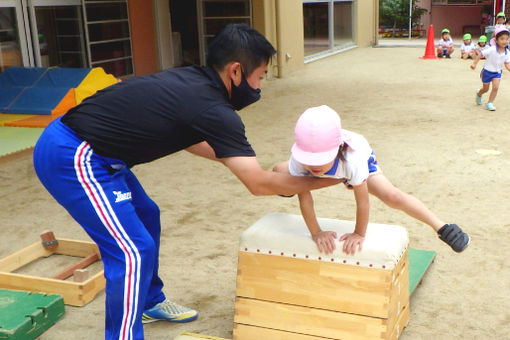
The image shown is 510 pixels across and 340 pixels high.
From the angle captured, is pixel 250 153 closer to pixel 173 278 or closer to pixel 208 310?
pixel 208 310

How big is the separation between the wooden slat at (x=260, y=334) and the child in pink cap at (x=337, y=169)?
46cm

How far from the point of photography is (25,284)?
358cm

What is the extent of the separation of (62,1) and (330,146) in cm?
922

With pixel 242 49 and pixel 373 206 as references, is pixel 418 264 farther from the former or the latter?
pixel 242 49

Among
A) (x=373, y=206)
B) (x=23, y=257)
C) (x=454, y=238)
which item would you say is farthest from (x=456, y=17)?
(x=23, y=257)

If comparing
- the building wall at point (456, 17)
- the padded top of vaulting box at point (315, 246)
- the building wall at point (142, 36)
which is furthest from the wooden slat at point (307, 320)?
the building wall at point (456, 17)

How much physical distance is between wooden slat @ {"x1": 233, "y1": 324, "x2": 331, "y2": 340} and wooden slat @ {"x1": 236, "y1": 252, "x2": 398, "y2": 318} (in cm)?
16

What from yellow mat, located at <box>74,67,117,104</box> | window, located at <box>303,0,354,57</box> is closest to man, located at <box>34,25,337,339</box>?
yellow mat, located at <box>74,67,117,104</box>

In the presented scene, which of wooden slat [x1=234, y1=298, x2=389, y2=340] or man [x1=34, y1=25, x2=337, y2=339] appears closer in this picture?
man [x1=34, y1=25, x2=337, y2=339]

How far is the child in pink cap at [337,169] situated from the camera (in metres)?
2.46

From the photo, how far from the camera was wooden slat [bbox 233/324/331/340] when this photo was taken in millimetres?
2836

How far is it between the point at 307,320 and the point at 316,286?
18 centimetres

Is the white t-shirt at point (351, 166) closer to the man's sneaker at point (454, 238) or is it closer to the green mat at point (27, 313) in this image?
the man's sneaker at point (454, 238)

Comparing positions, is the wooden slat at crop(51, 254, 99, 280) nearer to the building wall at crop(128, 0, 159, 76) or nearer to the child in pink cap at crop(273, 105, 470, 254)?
the child in pink cap at crop(273, 105, 470, 254)
